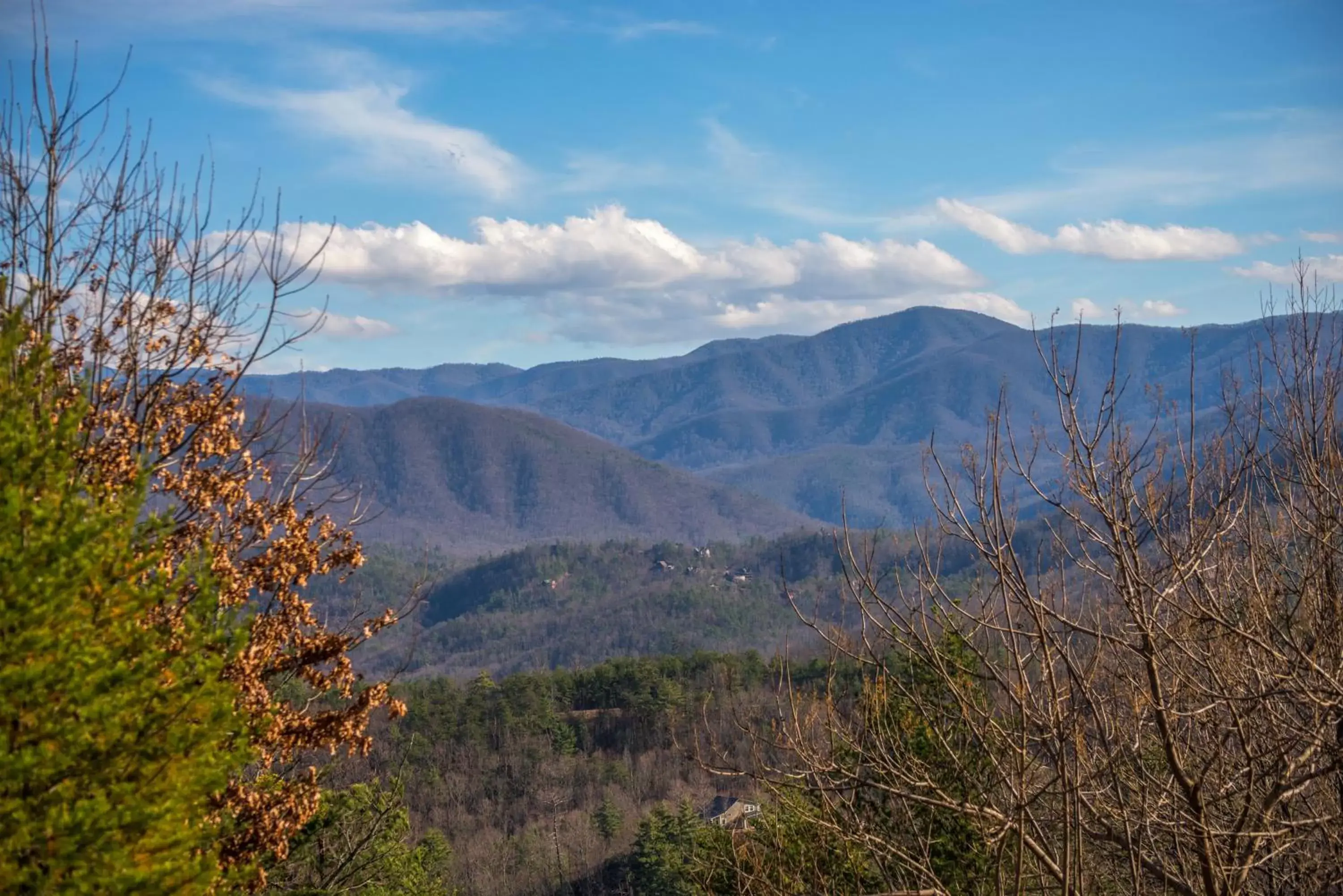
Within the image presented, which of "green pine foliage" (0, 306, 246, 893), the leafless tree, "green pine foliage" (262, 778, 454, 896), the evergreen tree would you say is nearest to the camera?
the leafless tree

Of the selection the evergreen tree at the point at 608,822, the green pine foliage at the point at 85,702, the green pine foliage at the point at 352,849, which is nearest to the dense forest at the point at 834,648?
the green pine foliage at the point at 85,702

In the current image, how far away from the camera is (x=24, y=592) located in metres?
5.35

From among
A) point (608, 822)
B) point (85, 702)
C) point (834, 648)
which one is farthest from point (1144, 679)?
point (608, 822)

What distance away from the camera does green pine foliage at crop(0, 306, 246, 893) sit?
16.7ft

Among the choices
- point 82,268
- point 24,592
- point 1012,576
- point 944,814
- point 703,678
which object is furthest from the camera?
point 703,678

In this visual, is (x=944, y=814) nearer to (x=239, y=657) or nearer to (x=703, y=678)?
(x=239, y=657)

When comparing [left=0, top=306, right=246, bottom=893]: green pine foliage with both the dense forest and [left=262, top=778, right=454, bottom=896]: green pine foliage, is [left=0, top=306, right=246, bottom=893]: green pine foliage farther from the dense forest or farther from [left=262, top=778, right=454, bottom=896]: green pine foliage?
[left=262, top=778, right=454, bottom=896]: green pine foliage

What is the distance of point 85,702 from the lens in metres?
5.32

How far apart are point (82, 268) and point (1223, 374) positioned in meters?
→ 9.10

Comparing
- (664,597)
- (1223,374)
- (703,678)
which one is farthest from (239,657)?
(664,597)

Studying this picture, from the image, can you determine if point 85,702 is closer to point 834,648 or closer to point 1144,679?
point 834,648

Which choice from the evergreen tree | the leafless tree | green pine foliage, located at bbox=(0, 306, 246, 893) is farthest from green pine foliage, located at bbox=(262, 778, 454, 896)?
the evergreen tree

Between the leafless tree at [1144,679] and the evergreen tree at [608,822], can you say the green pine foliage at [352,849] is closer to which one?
the leafless tree at [1144,679]

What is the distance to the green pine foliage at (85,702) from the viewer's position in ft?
16.7
